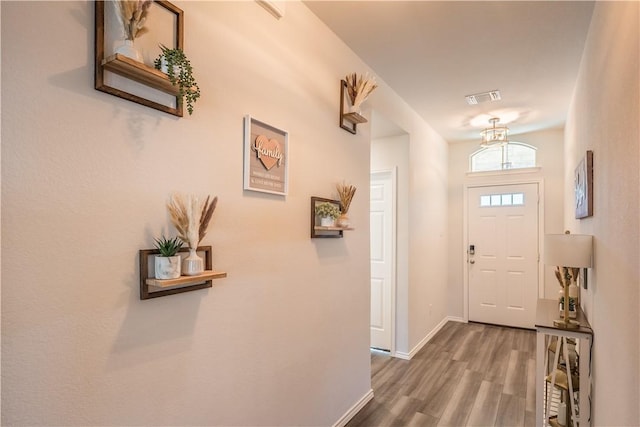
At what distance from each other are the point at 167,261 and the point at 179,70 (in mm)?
690

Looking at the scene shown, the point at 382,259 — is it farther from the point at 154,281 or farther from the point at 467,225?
the point at 154,281

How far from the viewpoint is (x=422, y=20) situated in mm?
2178

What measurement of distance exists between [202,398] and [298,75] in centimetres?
172

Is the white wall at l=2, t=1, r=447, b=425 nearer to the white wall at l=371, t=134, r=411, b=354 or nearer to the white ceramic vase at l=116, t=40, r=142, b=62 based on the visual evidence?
the white ceramic vase at l=116, t=40, r=142, b=62

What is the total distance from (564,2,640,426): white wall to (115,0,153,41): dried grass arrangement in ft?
5.37

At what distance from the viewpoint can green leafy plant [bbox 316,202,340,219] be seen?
212cm

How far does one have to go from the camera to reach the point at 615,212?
1.50 meters

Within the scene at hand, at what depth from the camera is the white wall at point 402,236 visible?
371cm

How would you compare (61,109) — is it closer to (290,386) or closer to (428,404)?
(290,386)

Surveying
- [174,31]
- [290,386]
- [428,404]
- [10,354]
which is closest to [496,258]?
[428,404]

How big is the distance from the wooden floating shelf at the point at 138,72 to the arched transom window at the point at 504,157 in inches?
189

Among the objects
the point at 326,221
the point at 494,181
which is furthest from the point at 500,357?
the point at 326,221

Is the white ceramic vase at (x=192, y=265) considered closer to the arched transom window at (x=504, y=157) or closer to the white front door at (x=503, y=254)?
the white front door at (x=503, y=254)

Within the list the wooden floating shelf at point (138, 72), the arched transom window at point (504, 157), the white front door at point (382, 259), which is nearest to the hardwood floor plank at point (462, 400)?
the white front door at point (382, 259)
